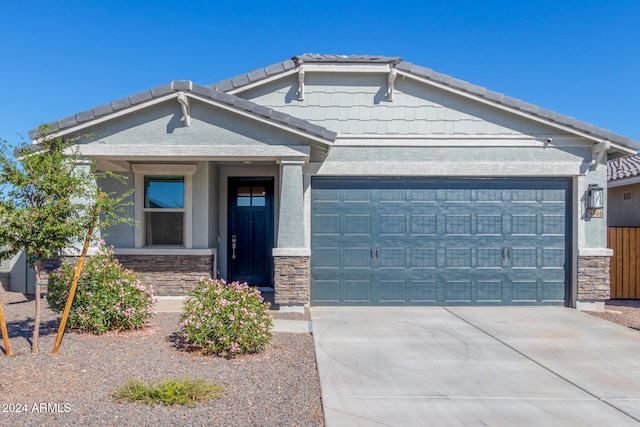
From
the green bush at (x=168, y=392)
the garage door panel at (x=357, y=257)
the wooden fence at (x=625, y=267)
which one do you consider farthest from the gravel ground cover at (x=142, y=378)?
the wooden fence at (x=625, y=267)

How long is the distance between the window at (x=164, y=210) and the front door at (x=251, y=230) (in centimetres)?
149

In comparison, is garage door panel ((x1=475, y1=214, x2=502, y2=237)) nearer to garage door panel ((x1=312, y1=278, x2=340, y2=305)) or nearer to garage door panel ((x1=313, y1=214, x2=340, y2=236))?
garage door panel ((x1=313, y1=214, x2=340, y2=236))

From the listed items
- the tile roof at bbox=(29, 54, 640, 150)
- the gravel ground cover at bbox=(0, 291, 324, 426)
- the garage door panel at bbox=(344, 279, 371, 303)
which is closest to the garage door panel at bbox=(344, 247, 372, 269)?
the garage door panel at bbox=(344, 279, 371, 303)

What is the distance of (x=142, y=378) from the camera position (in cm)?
488

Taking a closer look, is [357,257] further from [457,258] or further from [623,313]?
[623,313]

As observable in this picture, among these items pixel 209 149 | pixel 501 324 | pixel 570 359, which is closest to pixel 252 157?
pixel 209 149

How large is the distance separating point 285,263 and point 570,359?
16.0 feet

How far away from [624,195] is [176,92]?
515 inches

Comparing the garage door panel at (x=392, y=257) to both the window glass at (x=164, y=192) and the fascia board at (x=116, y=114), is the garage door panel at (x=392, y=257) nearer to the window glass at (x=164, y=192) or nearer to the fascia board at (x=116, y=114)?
the window glass at (x=164, y=192)

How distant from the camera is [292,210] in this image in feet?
28.8

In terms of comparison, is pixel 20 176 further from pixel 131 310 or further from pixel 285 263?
pixel 285 263

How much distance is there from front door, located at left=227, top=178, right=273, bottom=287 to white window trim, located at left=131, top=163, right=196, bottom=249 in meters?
1.46

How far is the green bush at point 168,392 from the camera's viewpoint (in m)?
4.27

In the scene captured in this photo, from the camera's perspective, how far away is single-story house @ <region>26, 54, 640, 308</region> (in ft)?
31.8
